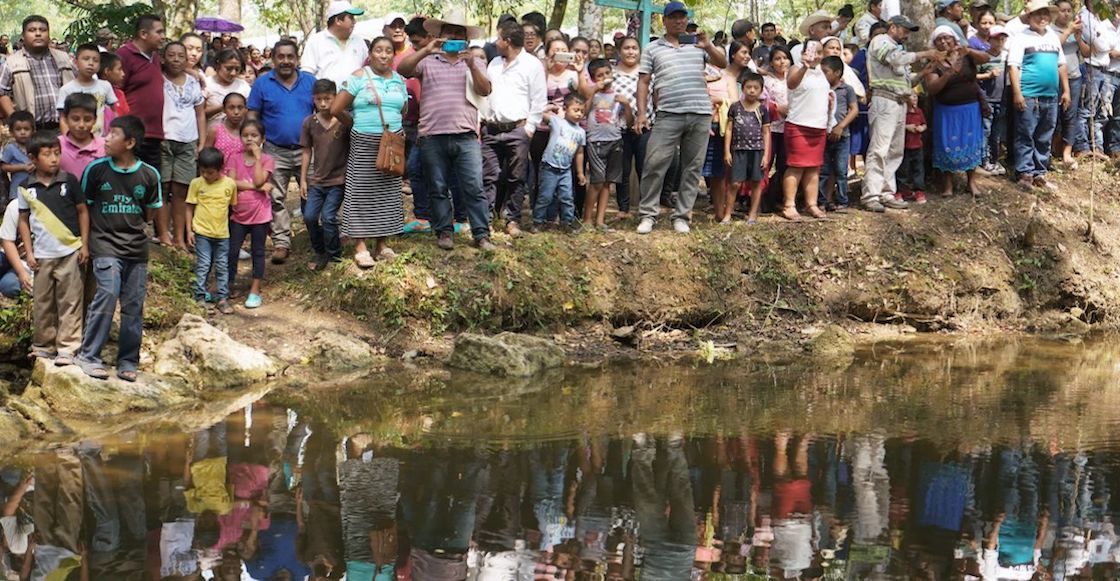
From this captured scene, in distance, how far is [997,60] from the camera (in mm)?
12969

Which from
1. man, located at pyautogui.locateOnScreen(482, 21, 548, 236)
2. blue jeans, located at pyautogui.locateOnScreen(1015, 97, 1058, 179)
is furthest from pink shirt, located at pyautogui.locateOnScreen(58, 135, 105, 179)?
blue jeans, located at pyautogui.locateOnScreen(1015, 97, 1058, 179)

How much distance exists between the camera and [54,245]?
8133 mm

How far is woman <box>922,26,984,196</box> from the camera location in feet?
40.2

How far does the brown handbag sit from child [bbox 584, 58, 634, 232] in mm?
1991

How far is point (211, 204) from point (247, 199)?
0.34m

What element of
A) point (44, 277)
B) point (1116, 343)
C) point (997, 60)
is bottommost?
point (1116, 343)

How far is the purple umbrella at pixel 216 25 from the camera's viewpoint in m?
18.1

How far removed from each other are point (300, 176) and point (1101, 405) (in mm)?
6608

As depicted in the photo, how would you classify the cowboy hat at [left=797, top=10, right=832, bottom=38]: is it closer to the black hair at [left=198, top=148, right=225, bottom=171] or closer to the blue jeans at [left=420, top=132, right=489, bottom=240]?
the blue jeans at [left=420, top=132, right=489, bottom=240]

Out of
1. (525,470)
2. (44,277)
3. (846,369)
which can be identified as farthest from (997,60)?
(44,277)

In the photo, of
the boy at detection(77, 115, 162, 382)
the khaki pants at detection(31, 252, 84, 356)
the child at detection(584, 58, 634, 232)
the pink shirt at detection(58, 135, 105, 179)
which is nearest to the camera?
the boy at detection(77, 115, 162, 382)

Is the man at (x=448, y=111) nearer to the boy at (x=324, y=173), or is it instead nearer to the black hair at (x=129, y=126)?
the boy at (x=324, y=173)

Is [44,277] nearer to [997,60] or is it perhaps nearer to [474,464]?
[474,464]

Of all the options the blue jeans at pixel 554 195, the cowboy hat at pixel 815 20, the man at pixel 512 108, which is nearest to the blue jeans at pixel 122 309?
the man at pixel 512 108
